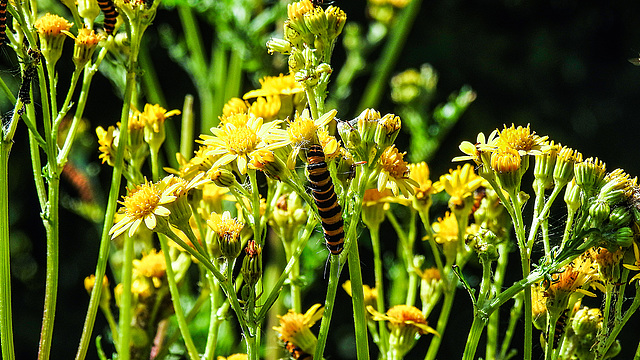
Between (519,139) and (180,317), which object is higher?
(519,139)

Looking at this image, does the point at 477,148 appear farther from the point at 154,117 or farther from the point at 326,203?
the point at 154,117

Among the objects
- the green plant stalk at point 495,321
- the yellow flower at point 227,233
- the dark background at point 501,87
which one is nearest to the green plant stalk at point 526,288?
the green plant stalk at point 495,321

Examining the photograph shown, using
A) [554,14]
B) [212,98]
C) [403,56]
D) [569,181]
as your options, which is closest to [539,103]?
[554,14]

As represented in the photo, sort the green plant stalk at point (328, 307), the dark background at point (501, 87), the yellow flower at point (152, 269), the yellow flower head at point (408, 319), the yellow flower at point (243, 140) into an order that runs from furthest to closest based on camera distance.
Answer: the dark background at point (501, 87), the yellow flower at point (152, 269), the yellow flower head at point (408, 319), the yellow flower at point (243, 140), the green plant stalk at point (328, 307)

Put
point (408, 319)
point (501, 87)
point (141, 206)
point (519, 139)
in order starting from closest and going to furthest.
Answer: point (141, 206)
point (519, 139)
point (408, 319)
point (501, 87)

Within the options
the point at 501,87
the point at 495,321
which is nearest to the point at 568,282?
the point at 495,321

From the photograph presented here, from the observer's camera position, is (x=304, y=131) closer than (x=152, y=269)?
Yes

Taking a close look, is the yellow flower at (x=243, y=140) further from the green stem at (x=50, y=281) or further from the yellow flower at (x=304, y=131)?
the green stem at (x=50, y=281)
